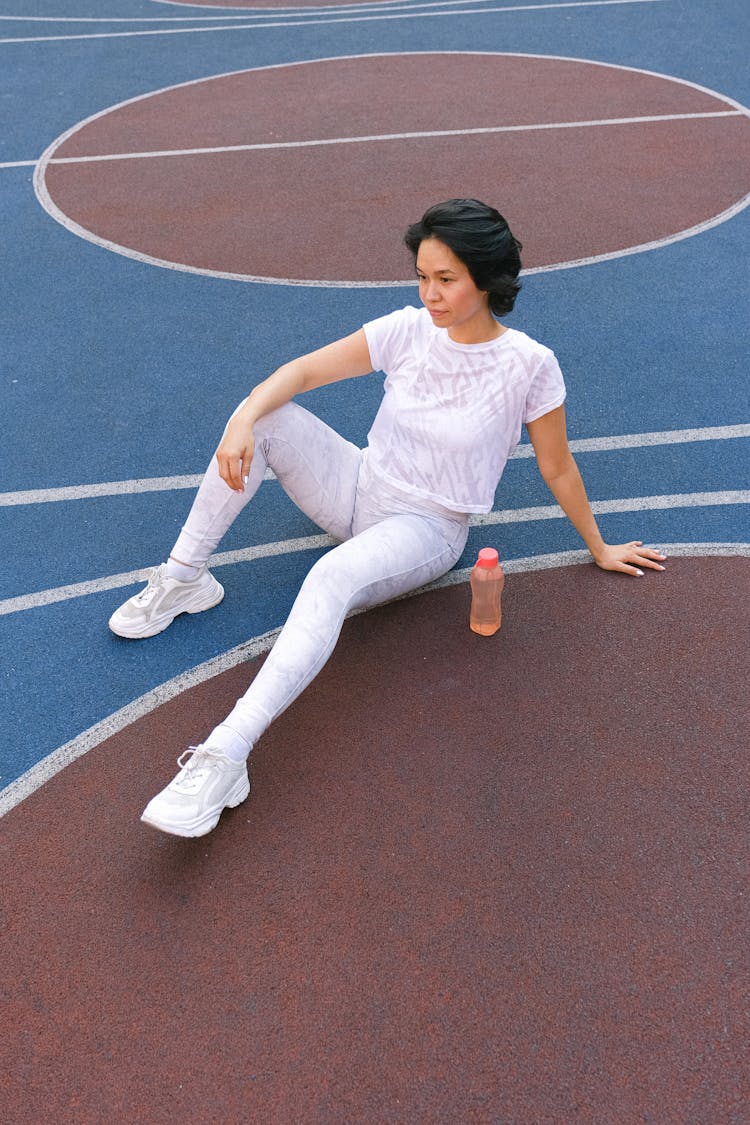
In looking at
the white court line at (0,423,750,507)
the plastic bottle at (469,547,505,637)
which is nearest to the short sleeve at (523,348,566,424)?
the plastic bottle at (469,547,505,637)

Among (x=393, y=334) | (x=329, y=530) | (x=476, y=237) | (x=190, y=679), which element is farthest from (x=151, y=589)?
(x=476, y=237)

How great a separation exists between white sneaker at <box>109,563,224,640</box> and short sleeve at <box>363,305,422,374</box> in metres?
1.06

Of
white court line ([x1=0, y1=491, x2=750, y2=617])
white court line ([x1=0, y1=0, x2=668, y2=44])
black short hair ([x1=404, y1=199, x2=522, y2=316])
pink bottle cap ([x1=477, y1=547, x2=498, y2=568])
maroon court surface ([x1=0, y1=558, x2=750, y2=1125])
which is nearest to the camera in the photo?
maroon court surface ([x1=0, y1=558, x2=750, y2=1125])

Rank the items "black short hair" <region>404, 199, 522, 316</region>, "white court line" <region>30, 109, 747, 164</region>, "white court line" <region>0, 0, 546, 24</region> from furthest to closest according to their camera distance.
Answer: "white court line" <region>0, 0, 546, 24</region>, "white court line" <region>30, 109, 747, 164</region>, "black short hair" <region>404, 199, 522, 316</region>

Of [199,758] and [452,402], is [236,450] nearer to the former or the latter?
[452,402]

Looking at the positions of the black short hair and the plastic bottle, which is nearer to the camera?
the black short hair

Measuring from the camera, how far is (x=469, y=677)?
363cm

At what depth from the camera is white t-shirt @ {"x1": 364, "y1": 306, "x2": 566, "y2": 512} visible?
11.1 ft

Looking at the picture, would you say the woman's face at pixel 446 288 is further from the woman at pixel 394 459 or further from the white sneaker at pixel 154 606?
the white sneaker at pixel 154 606

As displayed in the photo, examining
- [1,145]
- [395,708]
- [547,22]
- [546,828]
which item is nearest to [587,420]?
[395,708]

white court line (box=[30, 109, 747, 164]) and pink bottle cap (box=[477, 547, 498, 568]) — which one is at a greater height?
white court line (box=[30, 109, 747, 164])

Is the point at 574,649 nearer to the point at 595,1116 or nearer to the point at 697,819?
the point at 697,819

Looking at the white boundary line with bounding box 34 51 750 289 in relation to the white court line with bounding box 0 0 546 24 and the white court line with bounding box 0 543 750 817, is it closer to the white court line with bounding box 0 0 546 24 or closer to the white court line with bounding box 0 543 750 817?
the white court line with bounding box 0 543 750 817

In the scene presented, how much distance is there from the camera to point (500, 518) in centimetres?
440
